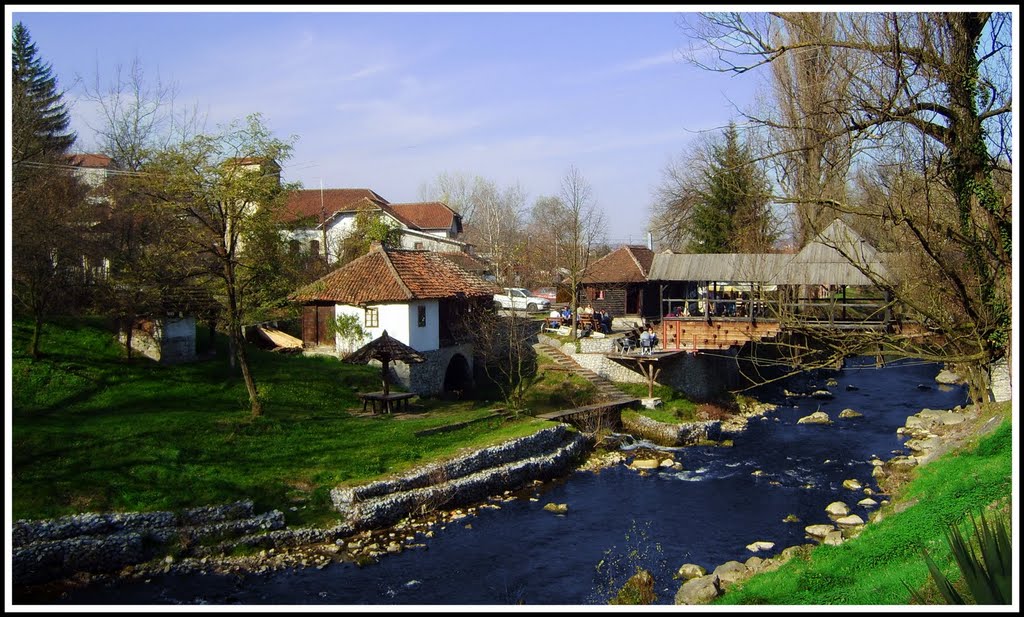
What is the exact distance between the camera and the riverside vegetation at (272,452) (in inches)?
458

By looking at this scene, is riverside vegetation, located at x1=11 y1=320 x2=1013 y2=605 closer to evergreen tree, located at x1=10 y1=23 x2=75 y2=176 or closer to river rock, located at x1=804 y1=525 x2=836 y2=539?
river rock, located at x1=804 y1=525 x2=836 y2=539

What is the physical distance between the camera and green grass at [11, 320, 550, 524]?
49.1 ft

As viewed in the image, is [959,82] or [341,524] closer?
[959,82]

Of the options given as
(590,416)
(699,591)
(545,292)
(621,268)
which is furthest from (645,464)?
(545,292)

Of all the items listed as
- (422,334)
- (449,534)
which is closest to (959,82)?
(449,534)

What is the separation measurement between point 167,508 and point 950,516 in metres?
13.3

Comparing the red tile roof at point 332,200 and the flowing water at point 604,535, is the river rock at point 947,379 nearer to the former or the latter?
the flowing water at point 604,535

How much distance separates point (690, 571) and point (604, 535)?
2642 millimetres

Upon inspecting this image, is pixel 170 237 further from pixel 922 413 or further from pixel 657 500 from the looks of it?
pixel 922 413

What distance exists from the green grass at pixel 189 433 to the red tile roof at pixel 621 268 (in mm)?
12906

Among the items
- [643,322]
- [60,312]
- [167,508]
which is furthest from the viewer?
[643,322]

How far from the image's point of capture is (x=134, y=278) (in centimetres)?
2100

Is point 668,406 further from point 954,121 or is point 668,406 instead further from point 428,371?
point 954,121

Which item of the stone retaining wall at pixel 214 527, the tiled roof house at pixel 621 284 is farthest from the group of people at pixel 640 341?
the stone retaining wall at pixel 214 527
